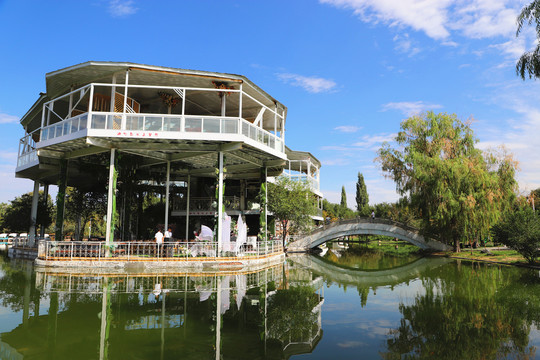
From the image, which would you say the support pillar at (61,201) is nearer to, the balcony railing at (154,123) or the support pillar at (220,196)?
the balcony railing at (154,123)

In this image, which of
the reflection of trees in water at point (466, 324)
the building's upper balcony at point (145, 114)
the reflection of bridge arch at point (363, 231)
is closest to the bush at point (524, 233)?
the reflection of trees in water at point (466, 324)

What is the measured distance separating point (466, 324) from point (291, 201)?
22431 millimetres

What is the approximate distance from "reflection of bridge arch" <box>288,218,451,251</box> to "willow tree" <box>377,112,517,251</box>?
185 centimetres

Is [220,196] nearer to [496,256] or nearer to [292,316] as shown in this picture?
[292,316]

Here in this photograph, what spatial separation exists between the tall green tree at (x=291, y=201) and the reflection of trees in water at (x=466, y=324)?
16771 millimetres

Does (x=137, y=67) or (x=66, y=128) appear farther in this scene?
(x=66, y=128)

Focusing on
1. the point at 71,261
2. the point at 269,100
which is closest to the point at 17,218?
the point at 71,261

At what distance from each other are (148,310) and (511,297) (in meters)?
12.2

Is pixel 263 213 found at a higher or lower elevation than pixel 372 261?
higher

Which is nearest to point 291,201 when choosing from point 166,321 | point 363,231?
point 363,231

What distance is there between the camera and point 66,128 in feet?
64.6

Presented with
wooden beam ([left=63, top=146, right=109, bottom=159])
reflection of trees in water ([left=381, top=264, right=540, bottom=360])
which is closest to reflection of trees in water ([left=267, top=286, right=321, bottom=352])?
reflection of trees in water ([left=381, top=264, right=540, bottom=360])

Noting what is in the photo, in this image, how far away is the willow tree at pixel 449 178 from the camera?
96.0ft

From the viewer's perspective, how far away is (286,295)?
1224cm
